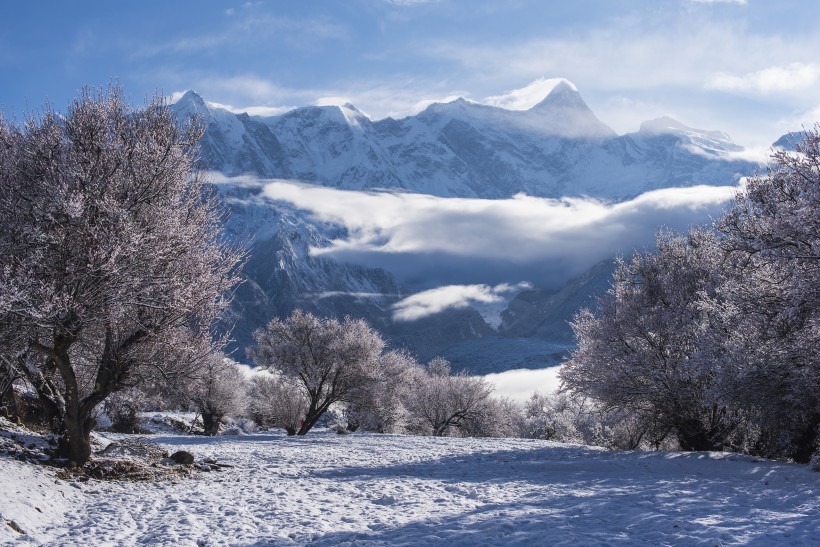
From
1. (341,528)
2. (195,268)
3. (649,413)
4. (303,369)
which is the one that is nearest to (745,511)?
(341,528)

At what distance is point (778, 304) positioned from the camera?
1973cm

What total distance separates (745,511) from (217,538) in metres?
12.3

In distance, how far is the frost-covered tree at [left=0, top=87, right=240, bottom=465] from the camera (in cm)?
1484

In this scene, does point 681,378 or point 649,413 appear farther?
point 649,413

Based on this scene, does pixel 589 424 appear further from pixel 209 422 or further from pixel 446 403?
pixel 209 422

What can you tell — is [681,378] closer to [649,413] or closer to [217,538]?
[649,413]

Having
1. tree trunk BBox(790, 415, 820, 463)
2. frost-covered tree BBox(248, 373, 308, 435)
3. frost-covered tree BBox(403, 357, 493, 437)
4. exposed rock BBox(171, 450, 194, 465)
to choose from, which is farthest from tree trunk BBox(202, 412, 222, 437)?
tree trunk BBox(790, 415, 820, 463)

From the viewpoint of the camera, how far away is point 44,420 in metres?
24.5

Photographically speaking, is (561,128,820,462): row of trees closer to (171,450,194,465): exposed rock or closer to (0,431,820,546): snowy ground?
(0,431,820,546): snowy ground

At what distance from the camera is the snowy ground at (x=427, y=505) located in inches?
467

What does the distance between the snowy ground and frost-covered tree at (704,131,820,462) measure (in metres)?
3.12

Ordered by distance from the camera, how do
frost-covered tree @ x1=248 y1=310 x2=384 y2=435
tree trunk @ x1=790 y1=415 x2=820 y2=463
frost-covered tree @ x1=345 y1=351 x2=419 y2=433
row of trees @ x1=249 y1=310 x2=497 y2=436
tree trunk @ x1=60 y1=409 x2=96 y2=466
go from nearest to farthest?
1. tree trunk @ x1=60 y1=409 x2=96 y2=466
2. tree trunk @ x1=790 y1=415 x2=820 y2=463
3. frost-covered tree @ x1=248 y1=310 x2=384 y2=435
4. row of trees @ x1=249 y1=310 x2=497 y2=436
5. frost-covered tree @ x1=345 y1=351 x2=419 y2=433

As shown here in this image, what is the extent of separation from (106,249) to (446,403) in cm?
5881

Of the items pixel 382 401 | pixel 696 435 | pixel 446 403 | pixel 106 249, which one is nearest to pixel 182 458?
pixel 106 249
